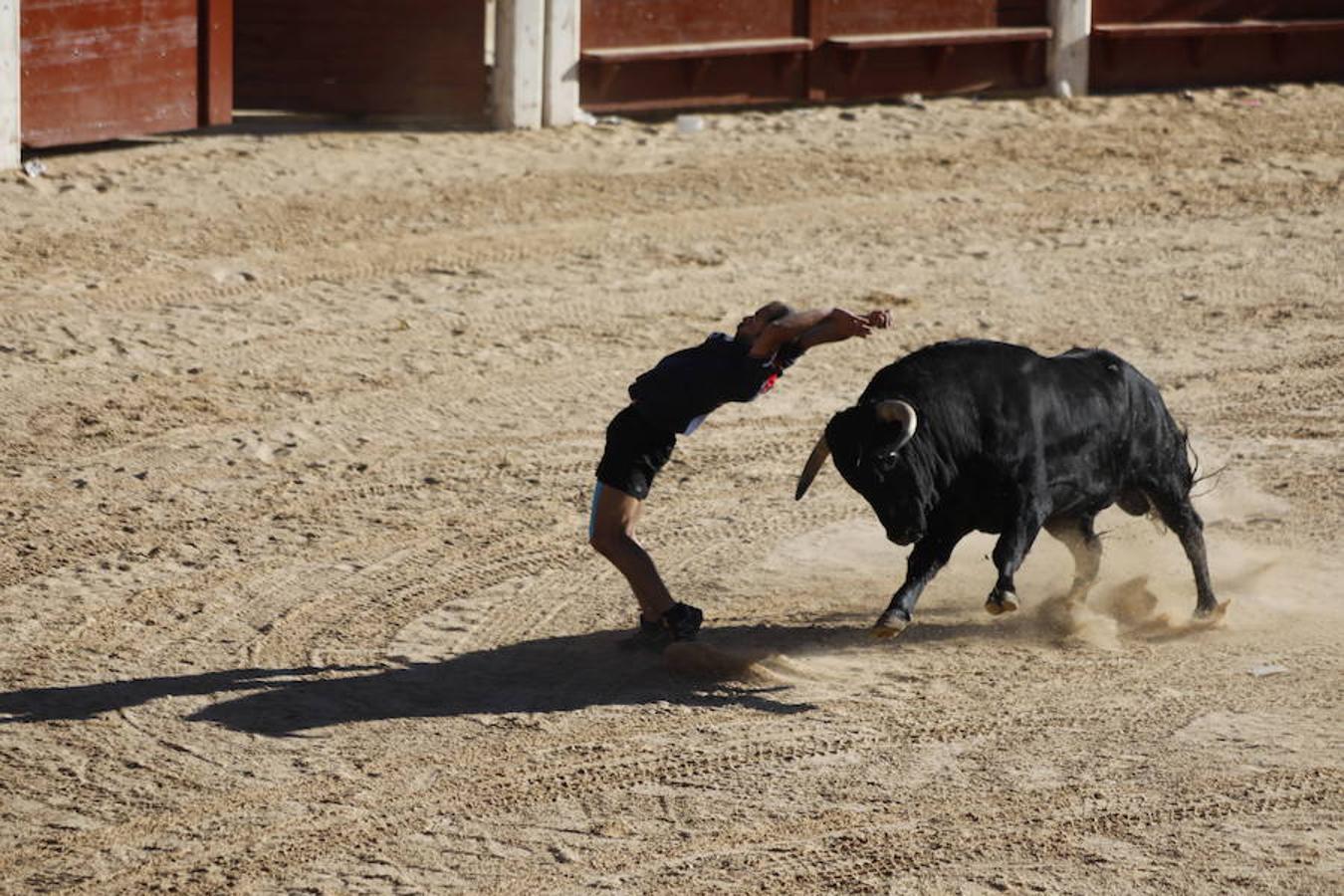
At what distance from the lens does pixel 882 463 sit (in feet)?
22.6

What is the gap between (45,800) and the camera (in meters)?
6.28

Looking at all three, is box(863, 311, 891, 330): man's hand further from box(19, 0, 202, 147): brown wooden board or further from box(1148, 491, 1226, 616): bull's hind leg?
box(19, 0, 202, 147): brown wooden board

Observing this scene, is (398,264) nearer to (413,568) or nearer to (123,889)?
(413,568)

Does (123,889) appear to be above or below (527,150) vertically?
below

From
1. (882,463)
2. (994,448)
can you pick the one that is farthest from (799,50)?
(882,463)

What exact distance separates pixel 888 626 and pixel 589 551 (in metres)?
1.87

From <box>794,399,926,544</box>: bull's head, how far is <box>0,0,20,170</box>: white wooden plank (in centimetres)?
715

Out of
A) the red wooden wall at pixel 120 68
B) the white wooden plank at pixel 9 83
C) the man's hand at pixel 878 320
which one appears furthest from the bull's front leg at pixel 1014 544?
the red wooden wall at pixel 120 68

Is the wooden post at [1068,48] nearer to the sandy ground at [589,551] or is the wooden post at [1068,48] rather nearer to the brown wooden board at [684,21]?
the sandy ground at [589,551]

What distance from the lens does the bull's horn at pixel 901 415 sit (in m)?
6.78

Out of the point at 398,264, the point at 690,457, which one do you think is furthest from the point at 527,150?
the point at 690,457

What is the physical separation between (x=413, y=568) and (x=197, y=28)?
6.59m

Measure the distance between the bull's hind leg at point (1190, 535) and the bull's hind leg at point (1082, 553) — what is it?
0.84 feet

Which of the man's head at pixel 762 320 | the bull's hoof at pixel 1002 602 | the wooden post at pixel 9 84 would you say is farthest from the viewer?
the wooden post at pixel 9 84
